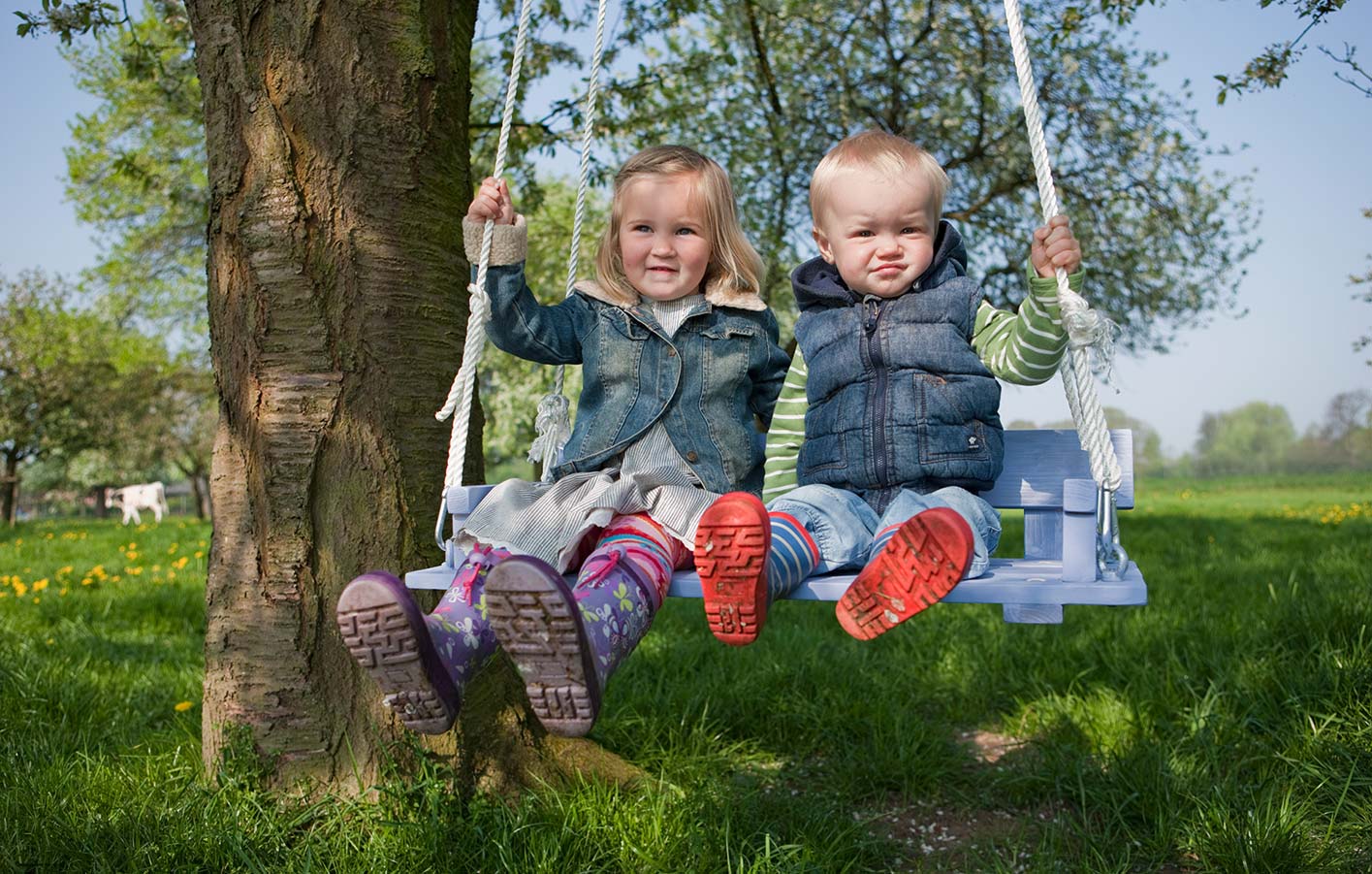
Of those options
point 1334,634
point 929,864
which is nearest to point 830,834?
point 929,864

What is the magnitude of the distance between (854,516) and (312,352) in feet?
4.85

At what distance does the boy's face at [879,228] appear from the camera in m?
2.46

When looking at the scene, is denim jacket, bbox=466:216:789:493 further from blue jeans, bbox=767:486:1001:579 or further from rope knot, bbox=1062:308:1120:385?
rope knot, bbox=1062:308:1120:385

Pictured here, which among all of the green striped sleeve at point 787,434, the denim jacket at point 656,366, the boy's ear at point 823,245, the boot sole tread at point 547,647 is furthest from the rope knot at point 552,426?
the boot sole tread at point 547,647

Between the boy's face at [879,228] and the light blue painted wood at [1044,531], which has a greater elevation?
the boy's face at [879,228]

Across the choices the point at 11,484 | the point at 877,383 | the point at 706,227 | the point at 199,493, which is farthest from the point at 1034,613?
the point at 199,493

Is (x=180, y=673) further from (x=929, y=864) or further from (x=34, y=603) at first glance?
(x=929, y=864)

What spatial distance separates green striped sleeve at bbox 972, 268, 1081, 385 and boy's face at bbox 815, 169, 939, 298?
218 mm

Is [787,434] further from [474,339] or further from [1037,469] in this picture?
[474,339]

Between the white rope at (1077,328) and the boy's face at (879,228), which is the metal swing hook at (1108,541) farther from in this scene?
the boy's face at (879,228)

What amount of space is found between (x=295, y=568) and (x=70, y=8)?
9.32 ft

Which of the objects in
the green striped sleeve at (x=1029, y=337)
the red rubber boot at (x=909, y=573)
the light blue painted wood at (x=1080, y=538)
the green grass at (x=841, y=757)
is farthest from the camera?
the green grass at (x=841, y=757)

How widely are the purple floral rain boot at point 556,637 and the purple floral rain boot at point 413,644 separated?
0.21ft


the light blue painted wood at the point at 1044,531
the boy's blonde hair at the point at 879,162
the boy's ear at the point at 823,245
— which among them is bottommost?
the light blue painted wood at the point at 1044,531
